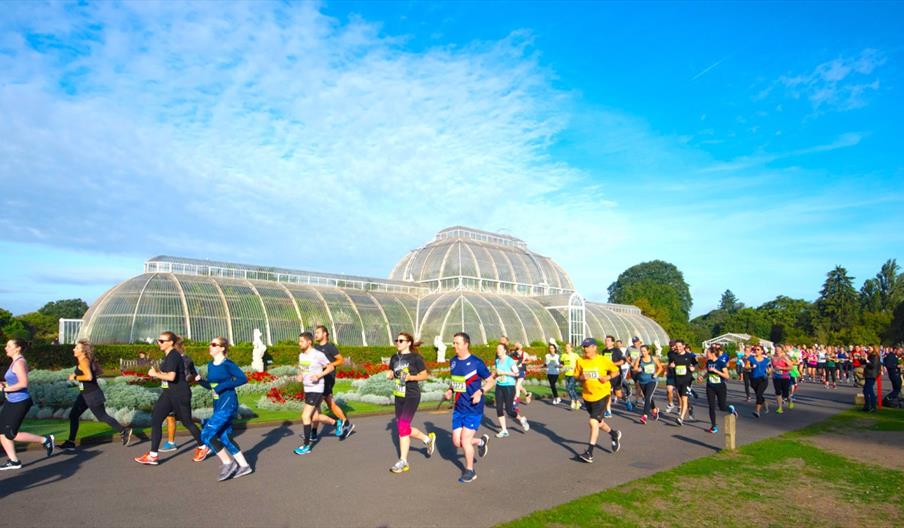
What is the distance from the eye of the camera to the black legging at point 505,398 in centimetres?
1345

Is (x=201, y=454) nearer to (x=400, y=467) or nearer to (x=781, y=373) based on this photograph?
(x=400, y=467)

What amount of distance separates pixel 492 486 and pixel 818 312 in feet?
299

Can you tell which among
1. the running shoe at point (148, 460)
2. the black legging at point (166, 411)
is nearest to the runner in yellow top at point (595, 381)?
the black legging at point (166, 411)

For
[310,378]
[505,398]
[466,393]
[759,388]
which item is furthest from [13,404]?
[759,388]

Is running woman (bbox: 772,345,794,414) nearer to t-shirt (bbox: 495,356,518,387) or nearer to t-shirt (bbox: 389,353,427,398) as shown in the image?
t-shirt (bbox: 495,356,518,387)

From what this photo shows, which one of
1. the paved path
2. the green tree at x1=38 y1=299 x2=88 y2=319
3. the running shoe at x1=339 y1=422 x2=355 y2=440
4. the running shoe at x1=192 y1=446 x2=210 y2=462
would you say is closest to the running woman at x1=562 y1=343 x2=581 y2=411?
the paved path

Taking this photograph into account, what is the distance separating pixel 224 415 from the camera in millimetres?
8836

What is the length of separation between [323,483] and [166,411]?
308 centimetres

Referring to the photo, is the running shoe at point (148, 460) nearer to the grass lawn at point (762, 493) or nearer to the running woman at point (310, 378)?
the running woman at point (310, 378)

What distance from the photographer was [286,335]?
3772 centimetres

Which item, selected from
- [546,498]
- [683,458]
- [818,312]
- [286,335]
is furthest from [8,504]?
[818,312]

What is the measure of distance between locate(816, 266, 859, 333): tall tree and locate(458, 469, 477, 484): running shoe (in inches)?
3249

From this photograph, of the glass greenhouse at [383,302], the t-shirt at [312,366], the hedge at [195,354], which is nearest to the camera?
the t-shirt at [312,366]

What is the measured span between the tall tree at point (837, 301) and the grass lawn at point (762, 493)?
7720cm
